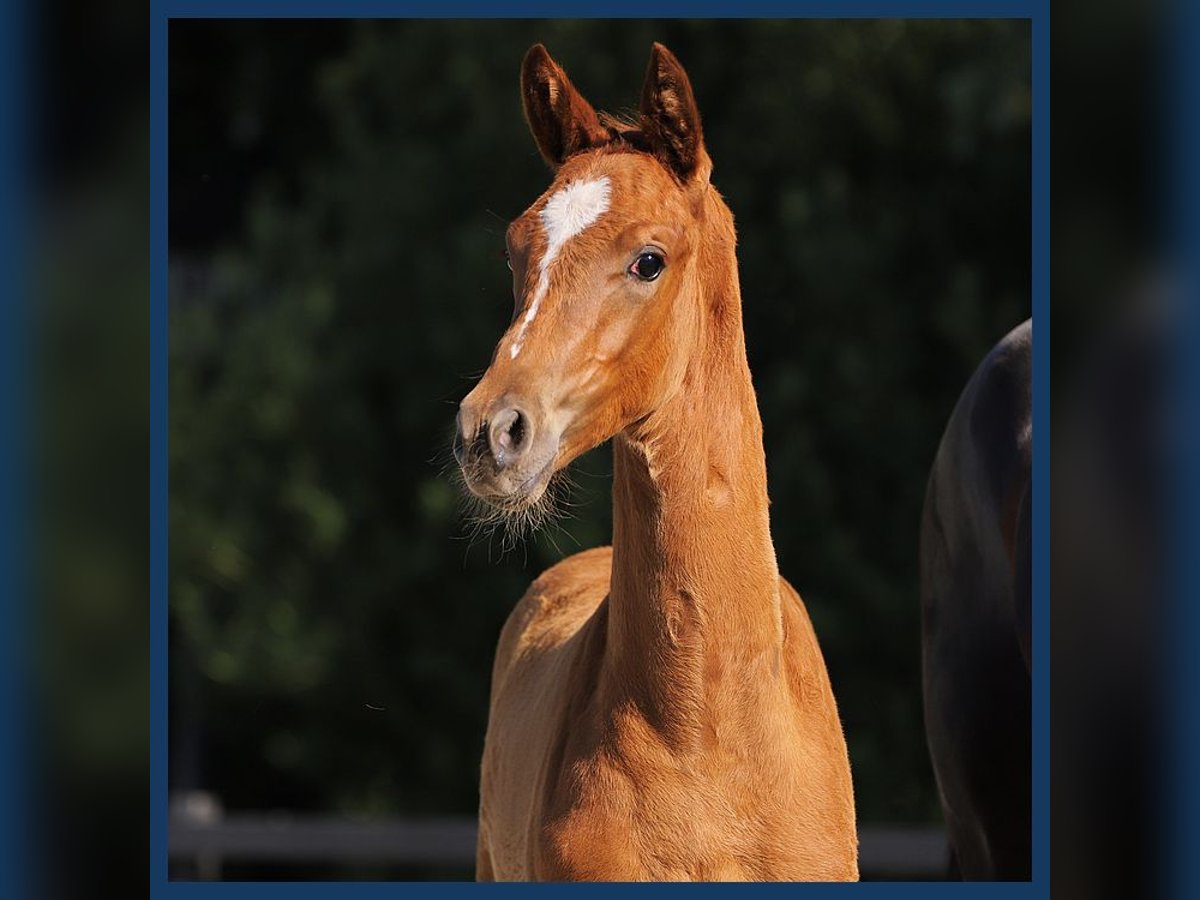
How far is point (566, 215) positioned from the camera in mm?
3160

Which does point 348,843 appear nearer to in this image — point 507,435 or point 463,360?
point 463,360

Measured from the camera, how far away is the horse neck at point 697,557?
3.28 m

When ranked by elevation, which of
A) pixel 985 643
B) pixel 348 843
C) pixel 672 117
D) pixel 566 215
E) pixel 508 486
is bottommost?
pixel 348 843

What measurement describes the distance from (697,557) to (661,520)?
0.10 m

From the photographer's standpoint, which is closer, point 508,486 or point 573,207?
point 508,486

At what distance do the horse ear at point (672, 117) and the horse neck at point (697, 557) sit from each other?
17cm

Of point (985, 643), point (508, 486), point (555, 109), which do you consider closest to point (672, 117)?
Answer: point (555, 109)

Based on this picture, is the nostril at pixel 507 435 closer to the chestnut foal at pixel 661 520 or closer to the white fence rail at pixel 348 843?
the chestnut foal at pixel 661 520

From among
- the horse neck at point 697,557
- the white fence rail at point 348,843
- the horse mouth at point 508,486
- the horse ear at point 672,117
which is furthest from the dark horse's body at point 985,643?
the white fence rail at point 348,843

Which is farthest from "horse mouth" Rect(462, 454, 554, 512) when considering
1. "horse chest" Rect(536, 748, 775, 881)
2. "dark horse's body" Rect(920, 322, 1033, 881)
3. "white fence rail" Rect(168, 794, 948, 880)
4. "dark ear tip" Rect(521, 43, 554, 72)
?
"white fence rail" Rect(168, 794, 948, 880)
